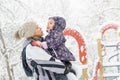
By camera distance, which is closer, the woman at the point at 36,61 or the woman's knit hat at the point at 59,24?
the woman at the point at 36,61

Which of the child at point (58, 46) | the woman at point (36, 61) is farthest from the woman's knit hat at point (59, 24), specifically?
the woman at point (36, 61)

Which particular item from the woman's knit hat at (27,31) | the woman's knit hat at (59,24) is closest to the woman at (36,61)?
the woman's knit hat at (27,31)

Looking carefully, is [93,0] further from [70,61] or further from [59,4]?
[70,61]

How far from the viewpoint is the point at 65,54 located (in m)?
2.86

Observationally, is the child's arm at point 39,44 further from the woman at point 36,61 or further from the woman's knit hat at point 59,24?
the woman's knit hat at point 59,24

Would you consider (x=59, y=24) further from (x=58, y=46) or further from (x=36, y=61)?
(x=36, y=61)

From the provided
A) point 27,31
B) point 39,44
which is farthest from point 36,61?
point 27,31

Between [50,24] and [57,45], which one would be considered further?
[50,24]

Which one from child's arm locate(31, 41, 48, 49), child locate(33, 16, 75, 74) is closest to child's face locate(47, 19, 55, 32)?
child locate(33, 16, 75, 74)

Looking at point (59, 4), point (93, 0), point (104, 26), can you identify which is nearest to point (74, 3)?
point (59, 4)

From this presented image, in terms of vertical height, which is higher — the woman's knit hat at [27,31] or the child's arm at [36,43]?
the woman's knit hat at [27,31]

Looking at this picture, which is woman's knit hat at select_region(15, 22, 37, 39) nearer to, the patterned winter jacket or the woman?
the woman

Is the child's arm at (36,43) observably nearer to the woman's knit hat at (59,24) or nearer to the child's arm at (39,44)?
the child's arm at (39,44)

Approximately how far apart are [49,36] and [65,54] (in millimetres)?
167
